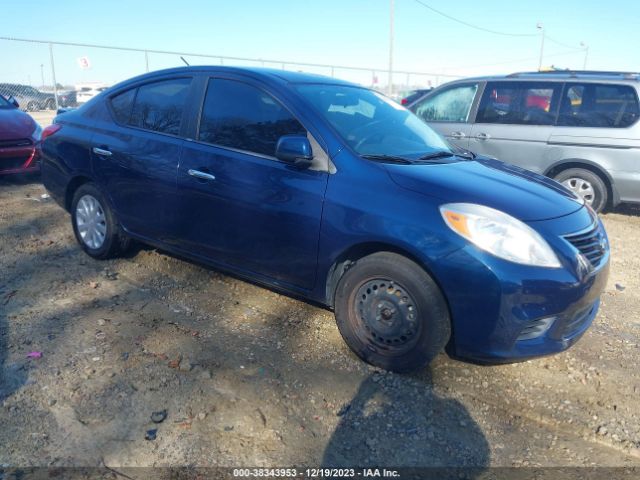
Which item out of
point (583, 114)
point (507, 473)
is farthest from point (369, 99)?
point (583, 114)

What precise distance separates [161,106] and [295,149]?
5.06 feet

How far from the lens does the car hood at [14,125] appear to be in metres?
6.92

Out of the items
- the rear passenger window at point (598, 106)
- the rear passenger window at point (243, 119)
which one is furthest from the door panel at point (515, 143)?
the rear passenger window at point (243, 119)

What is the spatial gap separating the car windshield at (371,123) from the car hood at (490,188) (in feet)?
0.98

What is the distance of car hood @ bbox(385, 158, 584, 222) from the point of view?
282 cm

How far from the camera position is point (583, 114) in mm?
6625

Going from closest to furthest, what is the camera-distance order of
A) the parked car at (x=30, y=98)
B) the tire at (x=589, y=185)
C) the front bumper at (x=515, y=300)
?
1. the front bumper at (x=515, y=300)
2. the tire at (x=589, y=185)
3. the parked car at (x=30, y=98)

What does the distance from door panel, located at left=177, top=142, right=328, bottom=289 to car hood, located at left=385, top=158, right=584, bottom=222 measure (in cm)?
55

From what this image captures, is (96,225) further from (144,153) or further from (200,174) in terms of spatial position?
(200,174)

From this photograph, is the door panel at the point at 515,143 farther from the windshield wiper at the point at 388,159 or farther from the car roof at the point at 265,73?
the windshield wiper at the point at 388,159

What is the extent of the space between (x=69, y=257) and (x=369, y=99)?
305 cm

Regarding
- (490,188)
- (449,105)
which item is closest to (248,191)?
(490,188)

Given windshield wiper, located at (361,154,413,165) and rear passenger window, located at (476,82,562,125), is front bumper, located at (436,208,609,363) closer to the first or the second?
windshield wiper, located at (361,154,413,165)

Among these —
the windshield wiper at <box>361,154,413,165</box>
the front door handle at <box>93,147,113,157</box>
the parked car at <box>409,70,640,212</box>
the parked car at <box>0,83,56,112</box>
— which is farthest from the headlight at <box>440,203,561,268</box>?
the parked car at <box>0,83,56,112</box>
